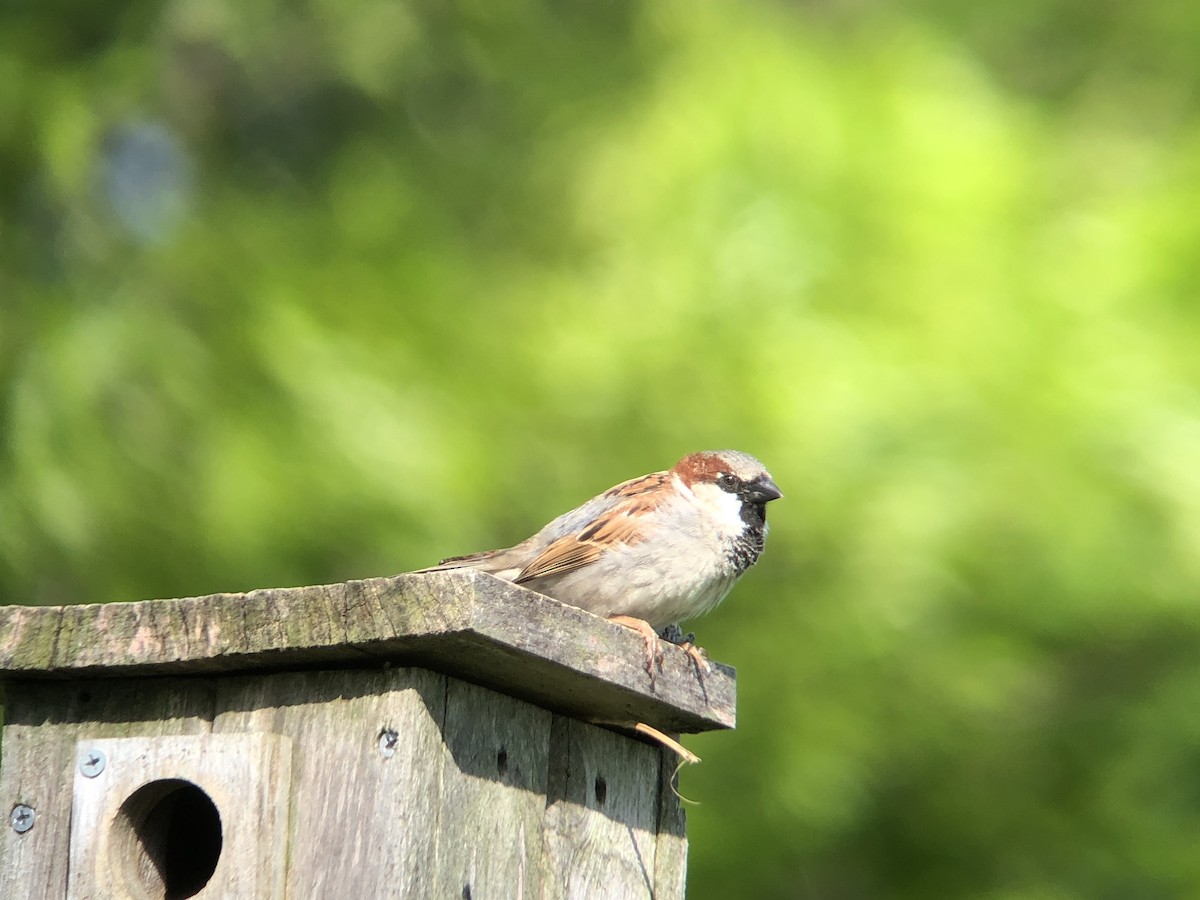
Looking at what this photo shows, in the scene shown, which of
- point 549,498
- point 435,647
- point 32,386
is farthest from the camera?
point 549,498

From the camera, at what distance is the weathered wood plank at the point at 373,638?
2248 millimetres

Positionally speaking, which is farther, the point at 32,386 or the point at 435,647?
the point at 32,386

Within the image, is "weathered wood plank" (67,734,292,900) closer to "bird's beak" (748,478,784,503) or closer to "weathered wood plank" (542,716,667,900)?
"weathered wood plank" (542,716,667,900)

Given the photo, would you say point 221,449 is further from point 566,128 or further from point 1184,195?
point 1184,195

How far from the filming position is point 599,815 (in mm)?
2738

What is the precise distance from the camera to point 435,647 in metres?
2.29

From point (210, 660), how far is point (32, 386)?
80.5 inches

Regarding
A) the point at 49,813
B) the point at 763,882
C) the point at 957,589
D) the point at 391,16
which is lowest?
the point at 49,813

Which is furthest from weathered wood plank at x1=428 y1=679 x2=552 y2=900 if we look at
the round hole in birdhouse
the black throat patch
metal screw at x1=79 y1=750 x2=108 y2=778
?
the black throat patch

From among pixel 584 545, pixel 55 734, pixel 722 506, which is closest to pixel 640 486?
pixel 722 506

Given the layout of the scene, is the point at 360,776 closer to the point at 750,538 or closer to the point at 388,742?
the point at 388,742

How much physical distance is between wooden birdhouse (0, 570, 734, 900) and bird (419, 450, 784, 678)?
45cm

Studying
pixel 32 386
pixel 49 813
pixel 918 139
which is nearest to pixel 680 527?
pixel 49 813

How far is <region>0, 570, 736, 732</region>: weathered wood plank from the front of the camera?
225 cm
